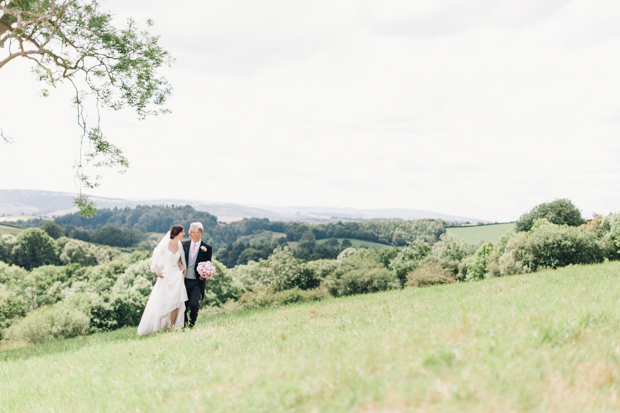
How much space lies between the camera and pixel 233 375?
15.4 feet

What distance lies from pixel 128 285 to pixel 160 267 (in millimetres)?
41553

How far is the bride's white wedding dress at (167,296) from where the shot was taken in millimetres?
11141

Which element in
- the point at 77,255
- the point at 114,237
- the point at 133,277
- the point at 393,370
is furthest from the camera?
the point at 114,237

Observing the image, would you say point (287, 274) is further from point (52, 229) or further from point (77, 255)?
point (52, 229)

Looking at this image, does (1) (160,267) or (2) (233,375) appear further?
(1) (160,267)

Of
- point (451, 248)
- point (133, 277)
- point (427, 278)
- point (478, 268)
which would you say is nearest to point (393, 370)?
point (427, 278)

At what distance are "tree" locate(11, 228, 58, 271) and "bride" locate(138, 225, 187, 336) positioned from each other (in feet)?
369

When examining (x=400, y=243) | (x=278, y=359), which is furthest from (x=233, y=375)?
(x=400, y=243)

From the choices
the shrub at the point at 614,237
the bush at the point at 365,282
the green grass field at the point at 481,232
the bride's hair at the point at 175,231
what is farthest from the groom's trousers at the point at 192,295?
the green grass field at the point at 481,232

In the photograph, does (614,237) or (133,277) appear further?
(133,277)

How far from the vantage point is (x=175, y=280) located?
11.2m

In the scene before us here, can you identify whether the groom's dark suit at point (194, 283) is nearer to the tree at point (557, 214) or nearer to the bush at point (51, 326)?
the bush at point (51, 326)

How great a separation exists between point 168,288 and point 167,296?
239 millimetres

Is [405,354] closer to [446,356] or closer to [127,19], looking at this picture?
[446,356]
